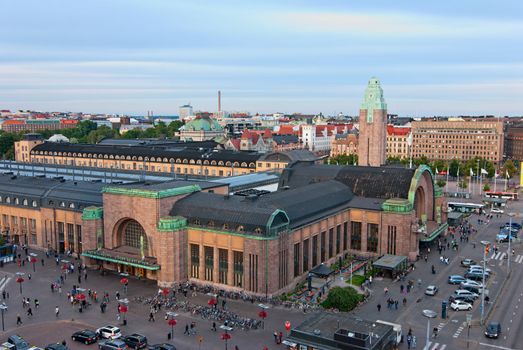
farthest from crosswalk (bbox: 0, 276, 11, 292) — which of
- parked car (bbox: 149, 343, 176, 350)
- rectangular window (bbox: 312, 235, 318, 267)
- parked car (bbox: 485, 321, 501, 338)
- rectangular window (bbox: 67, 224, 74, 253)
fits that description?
parked car (bbox: 485, 321, 501, 338)

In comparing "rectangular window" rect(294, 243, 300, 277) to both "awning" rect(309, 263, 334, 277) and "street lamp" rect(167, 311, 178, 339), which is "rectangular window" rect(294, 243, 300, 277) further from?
"street lamp" rect(167, 311, 178, 339)

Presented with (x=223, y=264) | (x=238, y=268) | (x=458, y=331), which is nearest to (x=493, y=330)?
(x=458, y=331)

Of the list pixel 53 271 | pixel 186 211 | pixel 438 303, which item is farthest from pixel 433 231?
pixel 53 271

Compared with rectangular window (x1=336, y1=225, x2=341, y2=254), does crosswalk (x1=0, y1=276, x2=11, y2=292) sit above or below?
below

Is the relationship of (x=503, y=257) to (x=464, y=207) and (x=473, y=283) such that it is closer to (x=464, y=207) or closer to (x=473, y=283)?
(x=473, y=283)

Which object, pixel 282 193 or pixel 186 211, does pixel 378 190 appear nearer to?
pixel 282 193
